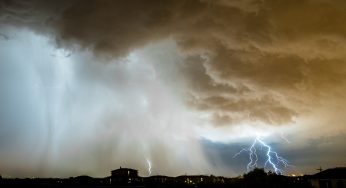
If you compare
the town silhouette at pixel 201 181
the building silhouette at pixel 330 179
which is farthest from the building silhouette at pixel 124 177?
the building silhouette at pixel 330 179

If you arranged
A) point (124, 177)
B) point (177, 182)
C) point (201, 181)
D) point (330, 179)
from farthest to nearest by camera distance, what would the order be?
point (201, 181)
point (124, 177)
point (177, 182)
point (330, 179)

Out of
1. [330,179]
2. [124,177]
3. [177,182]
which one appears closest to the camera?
[330,179]

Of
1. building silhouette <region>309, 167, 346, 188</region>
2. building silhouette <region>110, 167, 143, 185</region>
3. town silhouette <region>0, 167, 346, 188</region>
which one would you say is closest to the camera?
building silhouette <region>309, 167, 346, 188</region>

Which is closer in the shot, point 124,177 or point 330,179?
point 330,179

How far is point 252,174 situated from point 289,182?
10.3 metres

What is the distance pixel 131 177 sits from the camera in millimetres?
82125

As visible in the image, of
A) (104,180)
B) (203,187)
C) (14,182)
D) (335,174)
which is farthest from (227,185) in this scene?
(14,182)

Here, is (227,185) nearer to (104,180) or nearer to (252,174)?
(252,174)

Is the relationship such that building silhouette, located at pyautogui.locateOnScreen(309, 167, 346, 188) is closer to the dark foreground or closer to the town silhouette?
the town silhouette

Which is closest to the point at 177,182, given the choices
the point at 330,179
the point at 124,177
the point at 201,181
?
the point at 201,181

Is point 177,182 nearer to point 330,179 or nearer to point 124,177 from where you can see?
point 124,177

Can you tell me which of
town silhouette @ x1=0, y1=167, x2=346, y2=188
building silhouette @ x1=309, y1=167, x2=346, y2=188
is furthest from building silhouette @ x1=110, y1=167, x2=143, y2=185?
building silhouette @ x1=309, y1=167, x2=346, y2=188

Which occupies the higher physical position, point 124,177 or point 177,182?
point 124,177

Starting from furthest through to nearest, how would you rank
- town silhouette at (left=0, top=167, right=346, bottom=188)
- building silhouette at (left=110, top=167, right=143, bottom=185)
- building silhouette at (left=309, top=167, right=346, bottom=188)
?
building silhouette at (left=110, top=167, right=143, bottom=185) → town silhouette at (left=0, top=167, right=346, bottom=188) → building silhouette at (left=309, top=167, right=346, bottom=188)
